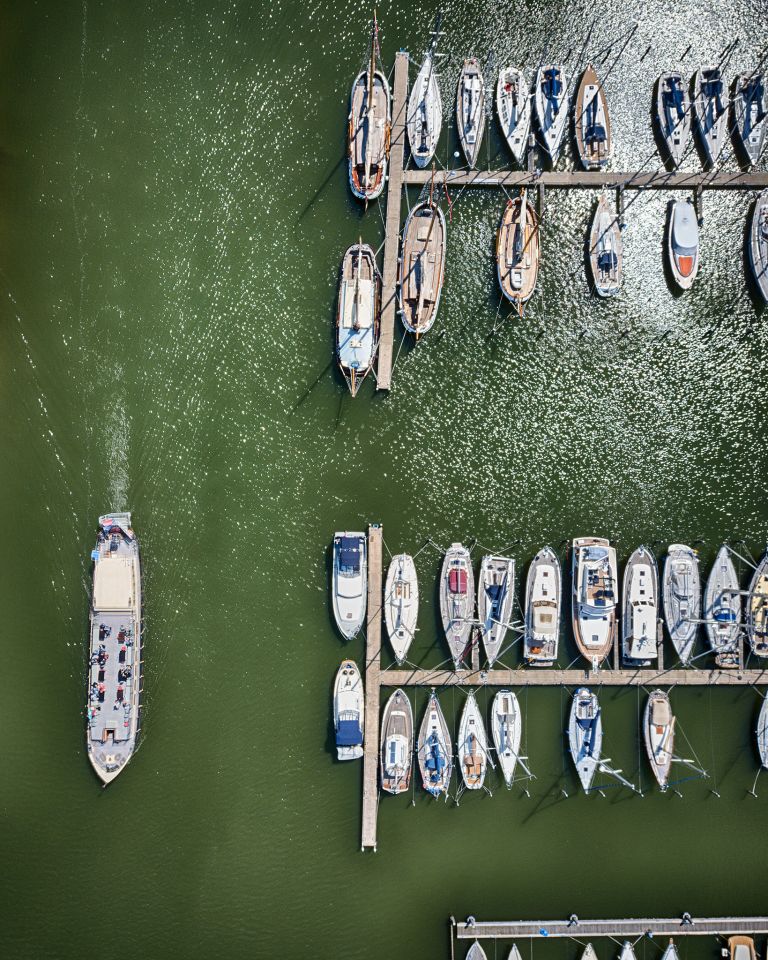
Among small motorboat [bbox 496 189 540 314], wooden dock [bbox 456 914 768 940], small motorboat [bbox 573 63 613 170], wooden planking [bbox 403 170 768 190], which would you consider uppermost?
small motorboat [bbox 573 63 613 170]

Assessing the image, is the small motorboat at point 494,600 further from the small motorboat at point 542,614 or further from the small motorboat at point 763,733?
the small motorboat at point 763,733

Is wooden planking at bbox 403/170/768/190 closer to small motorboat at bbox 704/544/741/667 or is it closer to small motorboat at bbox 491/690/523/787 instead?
small motorboat at bbox 704/544/741/667

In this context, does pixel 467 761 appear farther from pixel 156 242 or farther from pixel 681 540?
pixel 156 242

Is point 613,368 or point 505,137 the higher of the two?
point 505,137

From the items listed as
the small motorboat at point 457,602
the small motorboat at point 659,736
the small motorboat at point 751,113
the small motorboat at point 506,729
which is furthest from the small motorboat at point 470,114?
the small motorboat at point 659,736

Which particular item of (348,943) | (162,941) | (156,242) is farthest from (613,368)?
(162,941)

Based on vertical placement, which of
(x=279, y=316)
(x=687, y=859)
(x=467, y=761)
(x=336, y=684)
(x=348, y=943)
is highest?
(x=279, y=316)

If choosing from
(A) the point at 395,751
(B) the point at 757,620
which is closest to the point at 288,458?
(A) the point at 395,751

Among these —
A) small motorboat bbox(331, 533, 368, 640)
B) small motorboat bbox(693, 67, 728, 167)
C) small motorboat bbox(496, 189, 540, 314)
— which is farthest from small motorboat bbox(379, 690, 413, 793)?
small motorboat bbox(693, 67, 728, 167)
